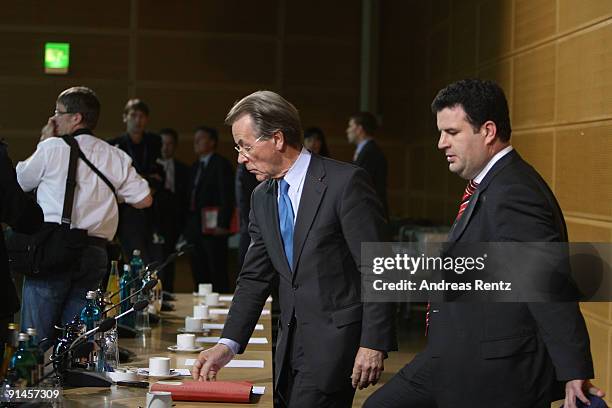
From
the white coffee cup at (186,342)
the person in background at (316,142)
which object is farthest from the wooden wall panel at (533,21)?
the white coffee cup at (186,342)

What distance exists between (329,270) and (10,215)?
3.98ft

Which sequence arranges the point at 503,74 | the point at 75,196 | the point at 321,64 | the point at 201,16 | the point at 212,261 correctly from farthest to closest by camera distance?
the point at 321,64 → the point at 201,16 → the point at 212,261 → the point at 503,74 → the point at 75,196

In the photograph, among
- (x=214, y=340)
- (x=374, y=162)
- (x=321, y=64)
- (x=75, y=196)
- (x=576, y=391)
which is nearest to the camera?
(x=576, y=391)

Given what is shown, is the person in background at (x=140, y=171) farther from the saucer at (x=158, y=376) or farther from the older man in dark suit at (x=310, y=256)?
the older man in dark suit at (x=310, y=256)

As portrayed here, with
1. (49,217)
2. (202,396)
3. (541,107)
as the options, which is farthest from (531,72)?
(202,396)

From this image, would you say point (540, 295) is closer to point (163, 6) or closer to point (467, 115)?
point (467, 115)

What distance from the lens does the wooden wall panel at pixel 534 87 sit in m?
6.17

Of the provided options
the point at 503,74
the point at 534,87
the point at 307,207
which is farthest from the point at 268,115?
the point at 503,74

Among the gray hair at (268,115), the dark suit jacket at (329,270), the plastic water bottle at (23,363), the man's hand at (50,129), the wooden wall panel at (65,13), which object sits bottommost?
the plastic water bottle at (23,363)

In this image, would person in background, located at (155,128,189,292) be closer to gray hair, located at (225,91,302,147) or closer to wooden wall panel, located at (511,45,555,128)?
wooden wall panel, located at (511,45,555,128)

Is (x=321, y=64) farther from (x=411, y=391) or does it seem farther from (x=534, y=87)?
(x=411, y=391)

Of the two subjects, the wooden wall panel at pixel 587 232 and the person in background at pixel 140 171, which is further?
the person in background at pixel 140 171

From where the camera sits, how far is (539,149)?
6.37m

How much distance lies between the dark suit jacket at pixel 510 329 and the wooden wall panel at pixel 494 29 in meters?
4.70
